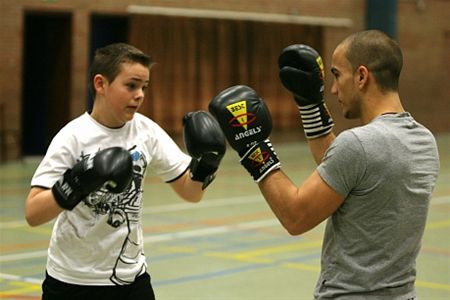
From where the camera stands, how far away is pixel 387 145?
2.63 m

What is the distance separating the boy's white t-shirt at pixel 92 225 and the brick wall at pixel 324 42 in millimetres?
11779

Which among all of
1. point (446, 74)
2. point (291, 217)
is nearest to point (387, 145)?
point (291, 217)

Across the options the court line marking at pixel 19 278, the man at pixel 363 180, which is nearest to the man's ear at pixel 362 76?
the man at pixel 363 180

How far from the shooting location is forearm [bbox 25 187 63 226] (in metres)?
3.12

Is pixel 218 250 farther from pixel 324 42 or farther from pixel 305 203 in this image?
pixel 324 42

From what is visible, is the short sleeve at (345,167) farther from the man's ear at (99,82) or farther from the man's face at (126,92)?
the man's ear at (99,82)

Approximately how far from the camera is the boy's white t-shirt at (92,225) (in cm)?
332

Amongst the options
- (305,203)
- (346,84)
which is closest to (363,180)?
(305,203)

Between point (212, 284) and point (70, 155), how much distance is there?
3.19 metres

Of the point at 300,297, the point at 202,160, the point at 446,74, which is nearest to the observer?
the point at 202,160

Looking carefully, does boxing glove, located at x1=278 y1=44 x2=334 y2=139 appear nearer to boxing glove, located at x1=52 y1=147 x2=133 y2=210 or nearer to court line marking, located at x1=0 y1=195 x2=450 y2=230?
boxing glove, located at x1=52 y1=147 x2=133 y2=210

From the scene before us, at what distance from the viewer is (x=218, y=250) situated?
7.68 m

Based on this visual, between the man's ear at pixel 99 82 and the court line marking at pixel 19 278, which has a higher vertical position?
the man's ear at pixel 99 82

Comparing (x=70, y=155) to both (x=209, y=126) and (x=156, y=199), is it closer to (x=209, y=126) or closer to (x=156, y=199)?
(x=209, y=126)
